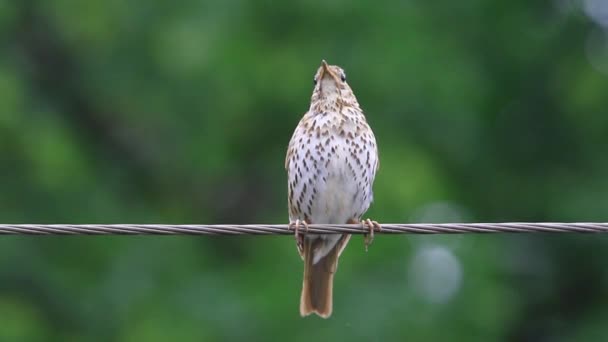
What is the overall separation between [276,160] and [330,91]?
178 inches

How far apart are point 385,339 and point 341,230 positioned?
15.9 feet

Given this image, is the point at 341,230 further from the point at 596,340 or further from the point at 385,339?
the point at 596,340

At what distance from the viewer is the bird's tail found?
8195mm

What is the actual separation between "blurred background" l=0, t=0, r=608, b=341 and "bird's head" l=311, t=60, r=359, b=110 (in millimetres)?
2953

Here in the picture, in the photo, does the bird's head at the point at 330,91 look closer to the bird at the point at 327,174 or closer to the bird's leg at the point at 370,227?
the bird at the point at 327,174

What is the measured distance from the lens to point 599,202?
1310 cm

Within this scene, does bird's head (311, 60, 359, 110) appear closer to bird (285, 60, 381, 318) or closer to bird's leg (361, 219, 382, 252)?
bird (285, 60, 381, 318)

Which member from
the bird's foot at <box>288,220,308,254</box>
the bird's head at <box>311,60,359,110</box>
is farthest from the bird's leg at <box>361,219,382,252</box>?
the bird's head at <box>311,60,359,110</box>

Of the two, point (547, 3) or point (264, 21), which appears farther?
point (547, 3)

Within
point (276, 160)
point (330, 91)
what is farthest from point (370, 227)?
point (276, 160)

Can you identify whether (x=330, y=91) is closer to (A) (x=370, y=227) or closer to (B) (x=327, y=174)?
(B) (x=327, y=174)

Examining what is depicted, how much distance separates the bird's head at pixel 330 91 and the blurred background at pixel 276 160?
9.69 feet

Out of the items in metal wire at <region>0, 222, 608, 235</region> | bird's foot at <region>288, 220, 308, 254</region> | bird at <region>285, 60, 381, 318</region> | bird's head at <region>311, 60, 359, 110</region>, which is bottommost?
metal wire at <region>0, 222, 608, 235</region>

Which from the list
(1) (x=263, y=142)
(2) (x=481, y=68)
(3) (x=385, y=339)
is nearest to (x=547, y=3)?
(2) (x=481, y=68)
